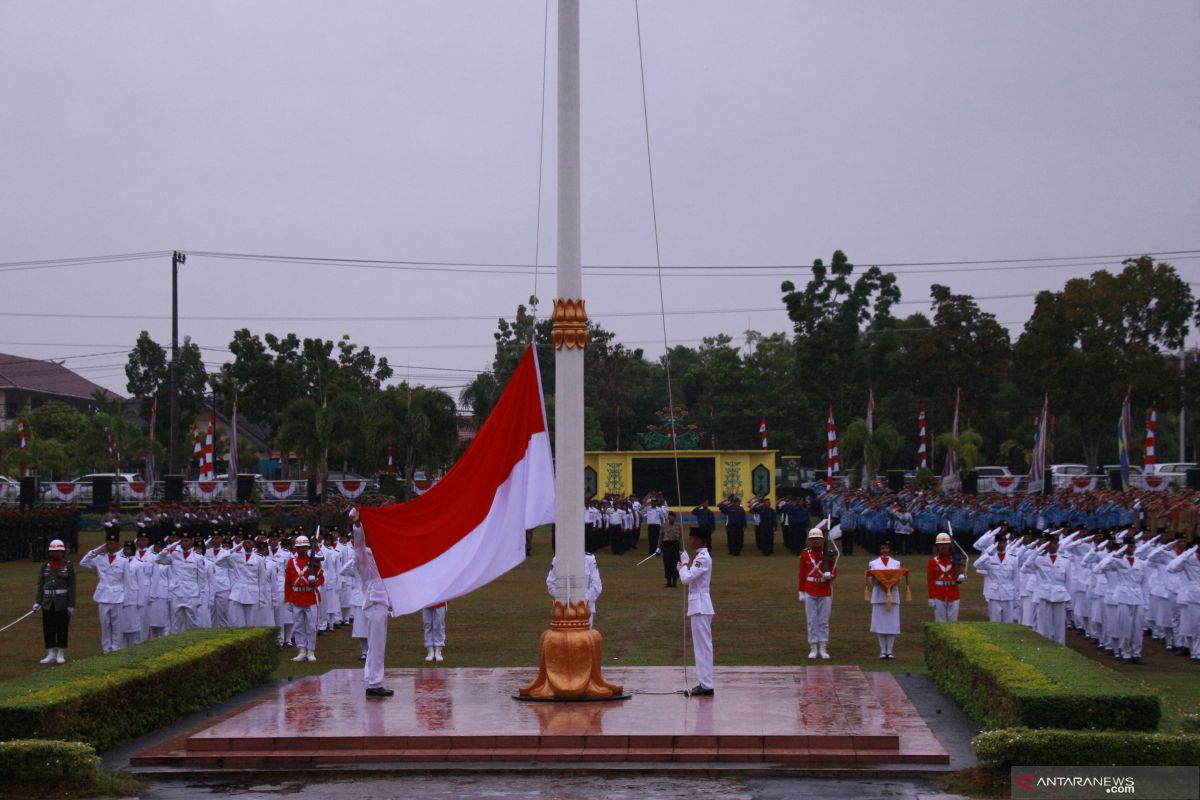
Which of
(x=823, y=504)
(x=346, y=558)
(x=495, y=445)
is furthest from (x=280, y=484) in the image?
(x=495, y=445)

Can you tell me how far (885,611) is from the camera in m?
18.1

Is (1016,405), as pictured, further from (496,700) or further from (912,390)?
(496,700)

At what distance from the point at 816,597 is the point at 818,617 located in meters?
0.27

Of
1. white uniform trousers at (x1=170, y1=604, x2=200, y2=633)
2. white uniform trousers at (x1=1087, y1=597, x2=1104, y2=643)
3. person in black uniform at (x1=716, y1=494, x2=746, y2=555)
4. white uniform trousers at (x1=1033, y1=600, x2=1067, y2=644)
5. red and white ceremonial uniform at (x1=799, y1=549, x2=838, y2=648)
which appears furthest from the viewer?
person in black uniform at (x1=716, y1=494, x2=746, y2=555)

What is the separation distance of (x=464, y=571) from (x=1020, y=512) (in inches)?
929

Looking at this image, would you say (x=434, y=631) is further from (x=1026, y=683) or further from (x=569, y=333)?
(x=1026, y=683)

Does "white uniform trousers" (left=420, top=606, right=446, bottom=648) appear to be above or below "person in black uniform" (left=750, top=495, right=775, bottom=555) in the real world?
below

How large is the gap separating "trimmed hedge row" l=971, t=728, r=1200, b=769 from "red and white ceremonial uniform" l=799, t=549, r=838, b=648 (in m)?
7.63

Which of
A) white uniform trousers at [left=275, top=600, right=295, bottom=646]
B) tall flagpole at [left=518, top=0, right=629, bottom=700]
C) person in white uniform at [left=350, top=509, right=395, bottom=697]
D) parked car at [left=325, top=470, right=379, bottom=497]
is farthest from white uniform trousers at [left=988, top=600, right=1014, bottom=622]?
parked car at [left=325, top=470, right=379, bottom=497]

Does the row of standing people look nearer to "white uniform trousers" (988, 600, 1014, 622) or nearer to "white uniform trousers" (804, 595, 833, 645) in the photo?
"white uniform trousers" (988, 600, 1014, 622)

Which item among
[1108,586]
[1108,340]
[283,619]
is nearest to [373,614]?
[283,619]

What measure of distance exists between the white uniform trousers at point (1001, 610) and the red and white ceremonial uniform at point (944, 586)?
1111mm

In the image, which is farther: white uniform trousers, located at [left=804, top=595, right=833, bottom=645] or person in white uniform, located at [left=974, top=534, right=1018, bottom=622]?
person in white uniform, located at [left=974, top=534, right=1018, bottom=622]

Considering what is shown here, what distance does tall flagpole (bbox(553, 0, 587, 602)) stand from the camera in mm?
13258
